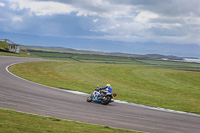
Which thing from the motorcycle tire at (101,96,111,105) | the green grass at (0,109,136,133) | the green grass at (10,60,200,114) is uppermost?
the green grass at (0,109,136,133)

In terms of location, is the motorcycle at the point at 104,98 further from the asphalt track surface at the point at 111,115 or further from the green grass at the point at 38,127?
the green grass at the point at 38,127

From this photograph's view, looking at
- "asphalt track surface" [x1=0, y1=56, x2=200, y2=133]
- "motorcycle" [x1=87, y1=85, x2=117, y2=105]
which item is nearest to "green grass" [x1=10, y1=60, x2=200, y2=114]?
"motorcycle" [x1=87, y1=85, x2=117, y2=105]

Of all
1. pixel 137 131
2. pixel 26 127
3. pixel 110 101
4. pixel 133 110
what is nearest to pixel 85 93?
pixel 110 101

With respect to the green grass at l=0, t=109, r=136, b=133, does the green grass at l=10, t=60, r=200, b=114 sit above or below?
below

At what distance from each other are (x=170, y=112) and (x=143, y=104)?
276 centimetres

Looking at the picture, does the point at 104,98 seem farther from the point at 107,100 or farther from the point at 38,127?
the point at 38,127

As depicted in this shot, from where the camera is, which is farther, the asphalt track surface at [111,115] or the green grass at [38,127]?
the asphalt track surface at [111,115]

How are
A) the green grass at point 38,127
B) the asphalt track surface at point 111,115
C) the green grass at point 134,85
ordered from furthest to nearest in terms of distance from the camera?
the green grass at point 134,85
the asphalt track surface at point 111,115
the green grass at point 38,127

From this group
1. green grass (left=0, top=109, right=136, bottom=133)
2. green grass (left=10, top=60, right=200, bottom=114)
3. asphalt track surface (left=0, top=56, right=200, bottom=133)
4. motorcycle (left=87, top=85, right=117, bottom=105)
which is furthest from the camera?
green grass (left=10, top=60, right=200, bottom=114)

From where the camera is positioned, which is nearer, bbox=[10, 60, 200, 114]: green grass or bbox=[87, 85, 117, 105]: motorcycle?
bbox=[87, 85, 117, 105]: motorcycle

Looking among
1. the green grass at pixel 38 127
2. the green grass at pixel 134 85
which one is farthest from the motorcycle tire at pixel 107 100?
the green grass at pixel 38 127

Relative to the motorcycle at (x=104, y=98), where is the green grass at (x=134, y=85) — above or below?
below

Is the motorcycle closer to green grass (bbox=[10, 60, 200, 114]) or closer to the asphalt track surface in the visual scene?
the asphalt track surface

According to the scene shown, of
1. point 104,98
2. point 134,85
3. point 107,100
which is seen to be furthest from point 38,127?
point 134,85
